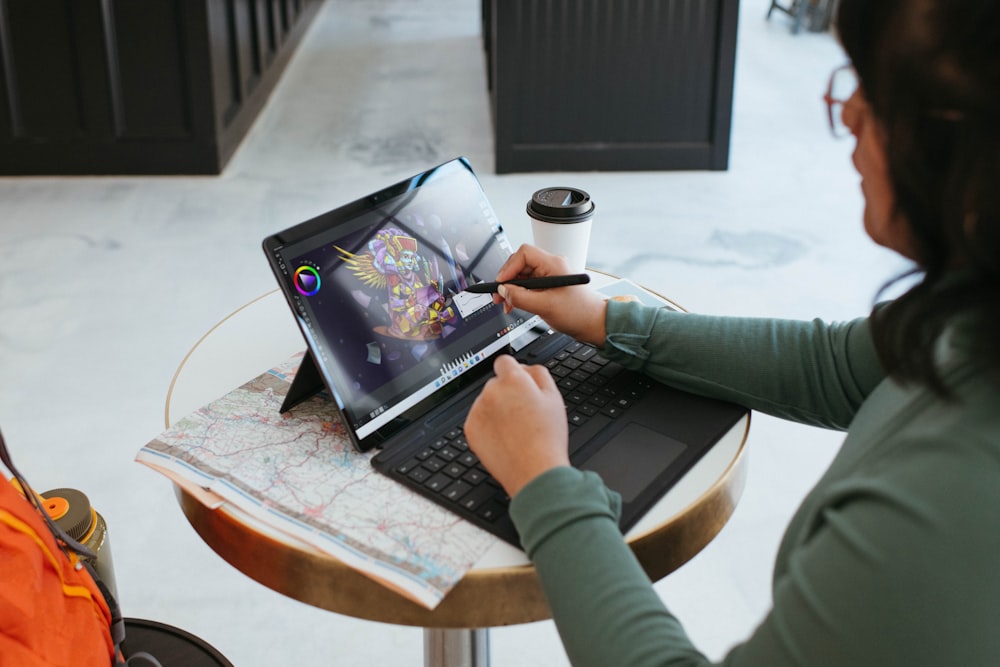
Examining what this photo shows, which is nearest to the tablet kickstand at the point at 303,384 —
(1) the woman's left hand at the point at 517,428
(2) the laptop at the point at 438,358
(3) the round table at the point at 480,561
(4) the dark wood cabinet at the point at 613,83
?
(2) the laptop at the point at 438,358

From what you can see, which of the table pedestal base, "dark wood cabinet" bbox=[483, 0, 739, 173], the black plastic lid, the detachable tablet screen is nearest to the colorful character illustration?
the detachable tablet screen

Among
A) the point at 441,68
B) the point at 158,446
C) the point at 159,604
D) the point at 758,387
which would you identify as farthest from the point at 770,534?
the point at 441,68

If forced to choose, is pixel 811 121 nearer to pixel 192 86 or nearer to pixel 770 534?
pixel 192 86

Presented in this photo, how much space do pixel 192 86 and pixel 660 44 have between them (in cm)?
161

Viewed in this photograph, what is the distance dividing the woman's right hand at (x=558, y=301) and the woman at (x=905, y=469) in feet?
1.09

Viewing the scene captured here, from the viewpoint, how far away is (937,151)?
618 mm

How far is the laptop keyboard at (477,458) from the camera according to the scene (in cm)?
90

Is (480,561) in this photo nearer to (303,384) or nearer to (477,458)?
(477,458)

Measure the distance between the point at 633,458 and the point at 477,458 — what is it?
15 cm

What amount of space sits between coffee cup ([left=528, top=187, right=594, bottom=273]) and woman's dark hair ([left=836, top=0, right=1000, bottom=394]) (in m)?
0.64

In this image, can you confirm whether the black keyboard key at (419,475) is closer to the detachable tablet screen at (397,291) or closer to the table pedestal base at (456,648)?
the detachable tablet screen at (397,291)

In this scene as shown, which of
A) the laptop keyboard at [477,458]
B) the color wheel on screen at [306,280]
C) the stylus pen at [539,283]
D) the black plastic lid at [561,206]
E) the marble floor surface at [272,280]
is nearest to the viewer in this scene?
the laptop keyboard at [477,458]

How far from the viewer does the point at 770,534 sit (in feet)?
6.15

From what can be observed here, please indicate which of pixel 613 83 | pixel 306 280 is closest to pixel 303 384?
pixel 306 280
